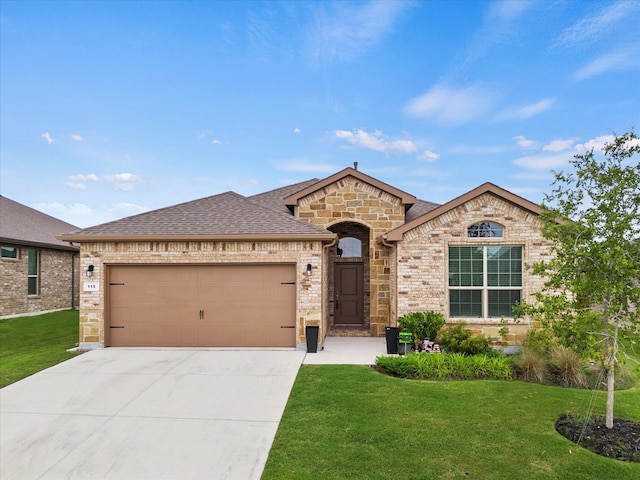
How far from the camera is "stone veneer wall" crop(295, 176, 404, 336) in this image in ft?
39.8

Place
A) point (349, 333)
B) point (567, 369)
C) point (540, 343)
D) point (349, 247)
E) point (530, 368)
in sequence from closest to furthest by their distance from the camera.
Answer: point (567, 369) < point (530, 368) < point (540, 343) < point (349, 333) < point (349, 247)

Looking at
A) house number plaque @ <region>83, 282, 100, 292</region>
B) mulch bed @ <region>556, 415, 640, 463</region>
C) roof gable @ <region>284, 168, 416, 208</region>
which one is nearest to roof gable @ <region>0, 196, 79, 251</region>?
house number plaque @ <region>83, 282, 100, 292</region>

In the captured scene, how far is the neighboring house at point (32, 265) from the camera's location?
15.1 metres

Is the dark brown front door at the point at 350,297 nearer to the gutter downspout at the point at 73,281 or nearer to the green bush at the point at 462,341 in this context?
the green bush at the point at 462,341

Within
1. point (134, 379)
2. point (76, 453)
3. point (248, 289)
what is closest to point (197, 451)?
point (76, 453)

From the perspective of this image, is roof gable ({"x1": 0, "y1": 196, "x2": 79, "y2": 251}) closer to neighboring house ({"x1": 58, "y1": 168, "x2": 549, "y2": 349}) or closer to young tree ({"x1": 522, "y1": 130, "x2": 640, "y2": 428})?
neighboring house ({"x1": 58, "y1": 168, "x2": 549, "y2": 349})

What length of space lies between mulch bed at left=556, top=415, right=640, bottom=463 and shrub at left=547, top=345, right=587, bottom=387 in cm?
167

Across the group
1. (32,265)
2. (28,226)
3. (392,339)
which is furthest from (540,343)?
(28,226)

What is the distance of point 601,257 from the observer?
4.98 m

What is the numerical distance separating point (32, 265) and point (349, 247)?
579 inches

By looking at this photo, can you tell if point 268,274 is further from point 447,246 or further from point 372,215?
point 447,246

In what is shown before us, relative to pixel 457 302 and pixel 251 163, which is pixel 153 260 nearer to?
pixel 457 302

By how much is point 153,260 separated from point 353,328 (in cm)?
707

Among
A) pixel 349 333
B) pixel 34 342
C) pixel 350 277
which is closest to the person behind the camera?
Result: pixel 34 342
